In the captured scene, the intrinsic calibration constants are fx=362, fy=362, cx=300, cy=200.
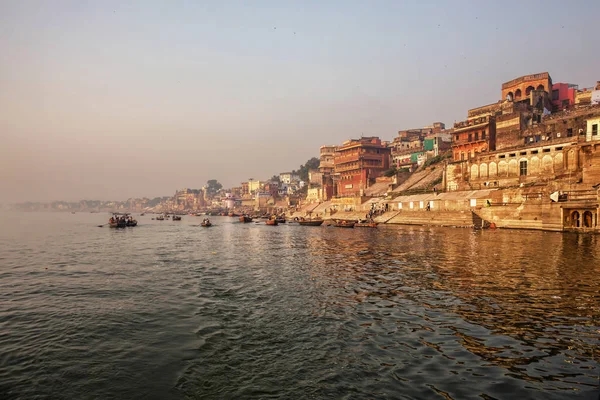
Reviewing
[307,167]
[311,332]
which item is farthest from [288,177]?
[311,332]

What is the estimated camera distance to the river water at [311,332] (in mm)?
7668

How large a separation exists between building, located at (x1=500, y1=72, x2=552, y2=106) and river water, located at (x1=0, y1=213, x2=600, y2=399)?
184 feet

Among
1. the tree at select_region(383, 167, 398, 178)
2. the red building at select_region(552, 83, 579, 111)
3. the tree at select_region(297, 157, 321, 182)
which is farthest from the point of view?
the tree at select_region(297, 157, 321, 182)

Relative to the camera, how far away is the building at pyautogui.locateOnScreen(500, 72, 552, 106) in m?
66.6

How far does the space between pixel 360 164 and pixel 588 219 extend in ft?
197

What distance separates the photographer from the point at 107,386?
784cm

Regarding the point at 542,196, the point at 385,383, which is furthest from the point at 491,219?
the point at 385,383

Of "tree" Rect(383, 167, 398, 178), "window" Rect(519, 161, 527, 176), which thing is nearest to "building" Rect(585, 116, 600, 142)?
"window" Rect(519, 161, 527, 176)

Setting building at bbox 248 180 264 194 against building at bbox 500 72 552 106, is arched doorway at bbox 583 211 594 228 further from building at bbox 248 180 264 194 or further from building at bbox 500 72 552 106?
building at bbox 248 180 264 194

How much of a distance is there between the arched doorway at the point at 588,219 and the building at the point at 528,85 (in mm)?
34341

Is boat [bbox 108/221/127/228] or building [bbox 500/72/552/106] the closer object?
building [bbox 500/72/552/106]

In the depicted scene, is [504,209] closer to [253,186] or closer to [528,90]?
[528,90]

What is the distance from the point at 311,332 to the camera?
1080cm

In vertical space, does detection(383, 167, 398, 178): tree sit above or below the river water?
above
